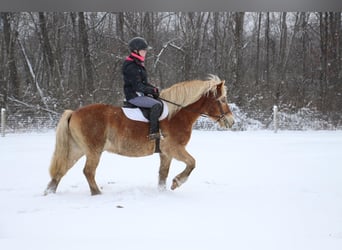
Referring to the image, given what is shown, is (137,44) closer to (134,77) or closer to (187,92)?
(134,77)

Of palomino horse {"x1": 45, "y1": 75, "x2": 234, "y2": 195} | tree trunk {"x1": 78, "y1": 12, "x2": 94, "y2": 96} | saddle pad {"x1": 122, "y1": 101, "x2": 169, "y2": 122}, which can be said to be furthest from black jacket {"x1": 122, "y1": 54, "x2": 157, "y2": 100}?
tree trunk {"x1": 78, "y1": 12, "x2": 94, "y2": 96}

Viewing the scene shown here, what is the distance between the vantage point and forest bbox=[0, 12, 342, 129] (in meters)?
9.58

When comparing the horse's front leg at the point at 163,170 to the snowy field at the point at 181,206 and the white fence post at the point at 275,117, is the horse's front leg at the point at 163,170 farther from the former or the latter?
the white fence post at the point at 275,117

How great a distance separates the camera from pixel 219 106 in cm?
477

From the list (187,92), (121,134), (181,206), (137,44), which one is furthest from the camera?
(187,92)

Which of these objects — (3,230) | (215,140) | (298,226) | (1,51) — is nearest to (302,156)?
(215,140)

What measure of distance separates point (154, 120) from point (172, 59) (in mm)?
6405

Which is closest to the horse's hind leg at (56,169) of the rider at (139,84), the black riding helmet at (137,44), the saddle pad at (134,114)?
the saddle pad at (134,114)

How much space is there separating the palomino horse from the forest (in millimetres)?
4797

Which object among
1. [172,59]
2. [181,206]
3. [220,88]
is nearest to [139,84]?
[220,88]

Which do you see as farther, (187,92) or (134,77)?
(187,92)

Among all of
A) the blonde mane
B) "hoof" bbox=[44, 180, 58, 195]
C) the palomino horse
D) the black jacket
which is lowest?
"hoof" bbox=[44, 180, 58, 195]

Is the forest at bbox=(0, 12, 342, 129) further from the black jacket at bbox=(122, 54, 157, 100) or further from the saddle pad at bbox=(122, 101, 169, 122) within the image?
the saddle pad at bbox=(122, 101, 169, 122)

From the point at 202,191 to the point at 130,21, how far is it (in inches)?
202
